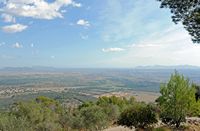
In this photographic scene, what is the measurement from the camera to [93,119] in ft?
171

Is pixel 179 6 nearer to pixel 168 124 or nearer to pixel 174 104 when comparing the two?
pixel 174 104

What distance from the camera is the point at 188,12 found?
22266 millimetres

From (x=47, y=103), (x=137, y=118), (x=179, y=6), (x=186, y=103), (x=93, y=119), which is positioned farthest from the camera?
(x=47, y=103)

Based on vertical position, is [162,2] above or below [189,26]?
above

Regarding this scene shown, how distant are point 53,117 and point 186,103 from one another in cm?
3558

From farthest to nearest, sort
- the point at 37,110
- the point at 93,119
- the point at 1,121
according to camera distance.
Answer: the point at 37,110 < the point at 93,119 < the point at 1,121

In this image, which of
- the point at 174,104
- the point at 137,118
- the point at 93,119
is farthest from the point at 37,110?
the point at 174,104

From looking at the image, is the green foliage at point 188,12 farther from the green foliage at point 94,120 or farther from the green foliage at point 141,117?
the green foliage at point 94,120

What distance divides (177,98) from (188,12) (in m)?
10.7

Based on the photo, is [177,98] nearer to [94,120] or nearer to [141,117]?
[141,117]

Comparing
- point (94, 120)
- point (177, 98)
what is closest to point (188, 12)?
point (177, 98)

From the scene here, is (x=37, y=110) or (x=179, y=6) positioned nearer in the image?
(x=179, y=6)

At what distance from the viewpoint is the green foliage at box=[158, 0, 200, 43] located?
21656 mm

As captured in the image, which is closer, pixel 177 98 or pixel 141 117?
pixel 177 98
